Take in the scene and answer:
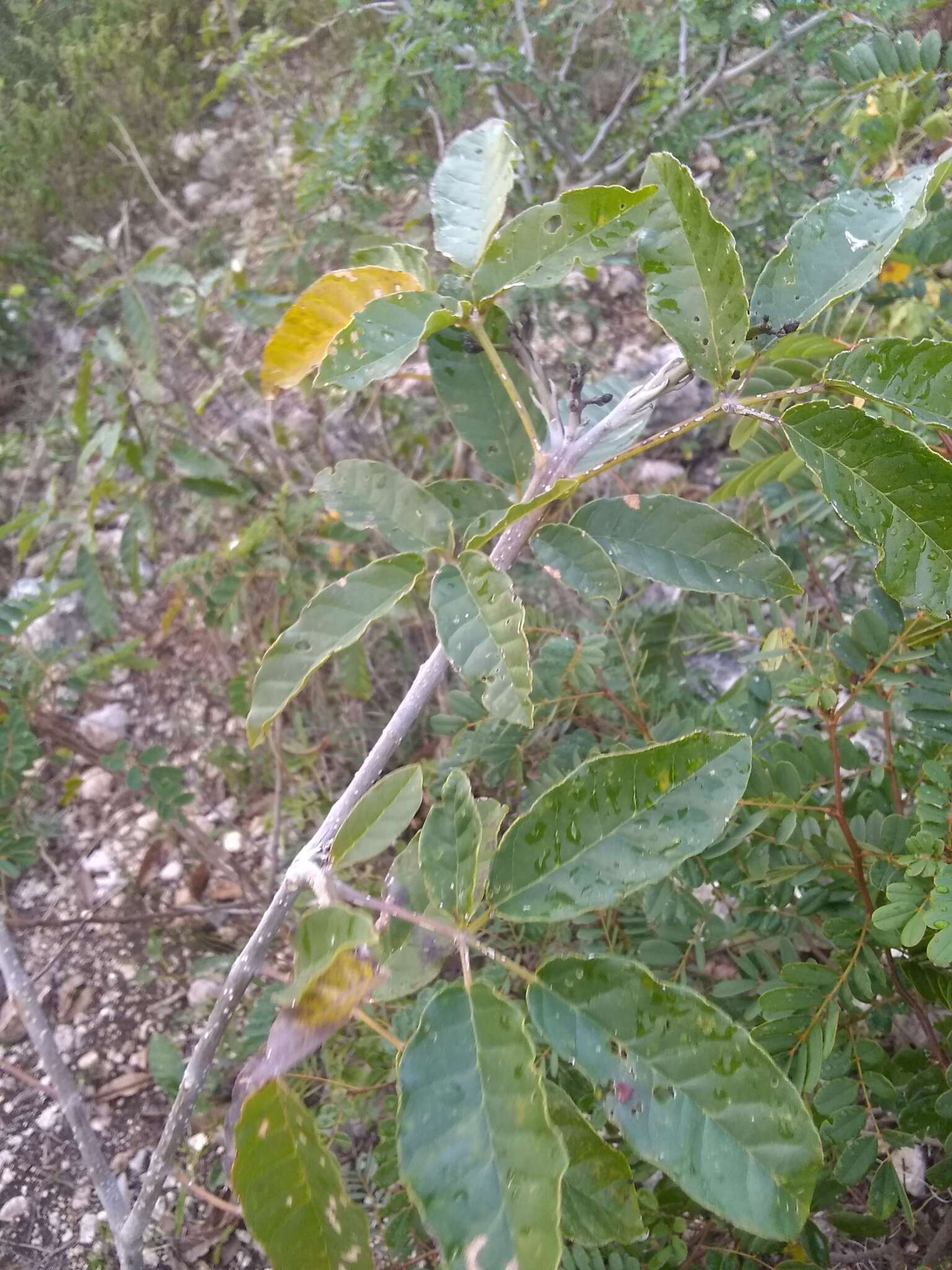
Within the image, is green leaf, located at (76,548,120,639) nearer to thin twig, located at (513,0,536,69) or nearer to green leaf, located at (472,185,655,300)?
green leaf, located at (472,185,655,300)

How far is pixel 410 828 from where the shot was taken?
4.86 ft

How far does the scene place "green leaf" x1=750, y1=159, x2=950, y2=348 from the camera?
1.79 ft

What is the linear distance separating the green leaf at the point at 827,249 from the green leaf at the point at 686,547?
143mm

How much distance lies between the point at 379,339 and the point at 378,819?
342 millimetres

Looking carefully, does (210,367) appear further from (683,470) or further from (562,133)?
(683,470)

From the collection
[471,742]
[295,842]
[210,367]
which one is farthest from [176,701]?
[471,742]

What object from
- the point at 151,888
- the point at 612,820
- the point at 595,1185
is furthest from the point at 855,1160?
the point at 151,888

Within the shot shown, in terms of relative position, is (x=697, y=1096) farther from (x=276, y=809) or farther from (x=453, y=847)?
(x=276, y=809)

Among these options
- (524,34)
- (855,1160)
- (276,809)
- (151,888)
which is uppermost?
(524,34)

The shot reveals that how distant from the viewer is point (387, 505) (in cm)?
63

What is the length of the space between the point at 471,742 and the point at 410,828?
573 mm

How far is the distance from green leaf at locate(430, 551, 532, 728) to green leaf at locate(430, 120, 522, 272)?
238mm

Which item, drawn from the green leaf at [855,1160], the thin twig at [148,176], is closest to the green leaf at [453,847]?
the green leaf at [855,1160]

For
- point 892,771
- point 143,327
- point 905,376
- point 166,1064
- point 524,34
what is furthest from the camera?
point 524,34
